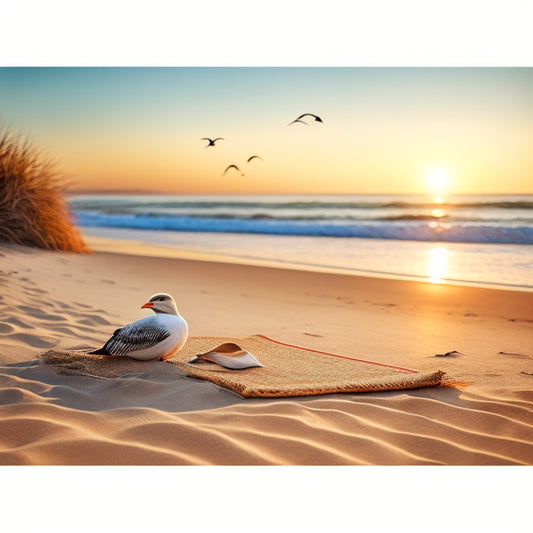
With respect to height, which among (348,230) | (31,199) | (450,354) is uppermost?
(31,199)

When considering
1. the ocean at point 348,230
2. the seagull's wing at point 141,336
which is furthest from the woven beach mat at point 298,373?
the ocean at point 348,230

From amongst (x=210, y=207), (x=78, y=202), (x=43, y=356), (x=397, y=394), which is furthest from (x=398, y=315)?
(x=78, y=202)

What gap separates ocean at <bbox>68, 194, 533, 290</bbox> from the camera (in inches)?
156

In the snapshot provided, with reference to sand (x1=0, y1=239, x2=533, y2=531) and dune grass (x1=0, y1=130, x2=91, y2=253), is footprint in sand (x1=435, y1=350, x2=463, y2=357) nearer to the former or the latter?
sand (x1=0, y1=239, x2=533, y2=531)

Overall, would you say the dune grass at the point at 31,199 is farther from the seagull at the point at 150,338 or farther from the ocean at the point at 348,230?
the seagull at the point at 150,338

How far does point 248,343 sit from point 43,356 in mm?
874

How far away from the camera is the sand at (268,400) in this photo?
5.79 feet

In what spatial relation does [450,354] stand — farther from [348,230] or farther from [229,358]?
[348,230]

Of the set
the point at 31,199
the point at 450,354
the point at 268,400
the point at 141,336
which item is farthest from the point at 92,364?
the point at 31,199

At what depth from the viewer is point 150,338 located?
91.9 inches

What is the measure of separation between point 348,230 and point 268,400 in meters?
3.97

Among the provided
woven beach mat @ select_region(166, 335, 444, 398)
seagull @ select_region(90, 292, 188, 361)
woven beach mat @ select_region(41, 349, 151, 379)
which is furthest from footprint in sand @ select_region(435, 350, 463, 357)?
woven beach mat @ select_region(41, 349, 151, 379)

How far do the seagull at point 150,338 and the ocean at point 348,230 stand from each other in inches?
72.7
